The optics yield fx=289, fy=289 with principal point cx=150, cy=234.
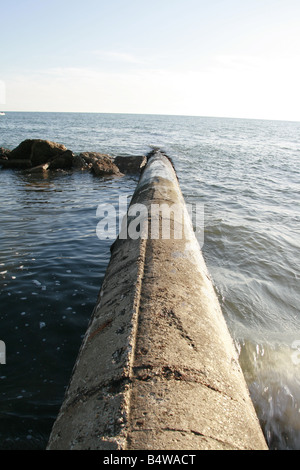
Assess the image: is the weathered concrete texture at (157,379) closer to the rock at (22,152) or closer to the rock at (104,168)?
the rock at (104,168)

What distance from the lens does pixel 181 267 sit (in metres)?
3.14

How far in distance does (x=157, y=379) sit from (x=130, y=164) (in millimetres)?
14008

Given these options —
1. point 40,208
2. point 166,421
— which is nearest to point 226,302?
point 166,421

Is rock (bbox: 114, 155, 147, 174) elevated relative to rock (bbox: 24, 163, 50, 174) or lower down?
elevated

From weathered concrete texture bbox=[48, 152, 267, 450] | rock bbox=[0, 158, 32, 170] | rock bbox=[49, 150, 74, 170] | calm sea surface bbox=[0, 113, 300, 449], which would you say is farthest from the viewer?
rock bbox=[0, 158, 32, 170]

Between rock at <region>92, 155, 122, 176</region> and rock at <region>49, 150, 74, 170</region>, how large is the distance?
5.77ft

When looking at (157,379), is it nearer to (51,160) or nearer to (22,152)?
(51,160)

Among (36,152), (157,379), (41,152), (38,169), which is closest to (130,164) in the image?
(38,169)

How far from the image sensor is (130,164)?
15.0 metres

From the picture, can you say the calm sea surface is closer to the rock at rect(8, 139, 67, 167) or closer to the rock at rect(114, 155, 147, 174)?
the rock at rect(114, 155, 147, 174)

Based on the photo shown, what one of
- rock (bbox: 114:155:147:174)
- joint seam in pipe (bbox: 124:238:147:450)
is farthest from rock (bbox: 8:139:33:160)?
joint seam in pipe (bbox: 124:238:147:450)

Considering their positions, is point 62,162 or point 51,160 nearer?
point 62,162

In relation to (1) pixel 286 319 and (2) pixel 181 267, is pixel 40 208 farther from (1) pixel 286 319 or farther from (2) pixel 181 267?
(1) pixel 286 319

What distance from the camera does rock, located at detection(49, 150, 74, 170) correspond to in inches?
575
